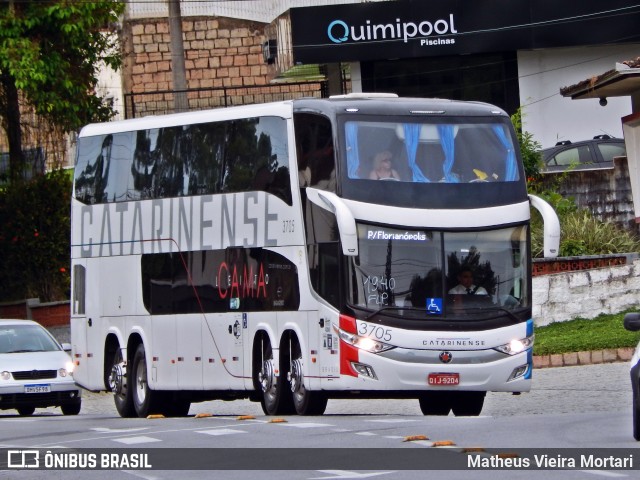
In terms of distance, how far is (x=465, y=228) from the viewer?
62.0ft

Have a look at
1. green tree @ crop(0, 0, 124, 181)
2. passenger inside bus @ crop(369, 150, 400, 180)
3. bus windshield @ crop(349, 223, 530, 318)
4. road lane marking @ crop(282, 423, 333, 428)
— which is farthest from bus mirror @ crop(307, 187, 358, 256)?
green tree @ crop(0, 0, 124, 181)

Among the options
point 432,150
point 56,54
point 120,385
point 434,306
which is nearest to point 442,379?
point 434,306

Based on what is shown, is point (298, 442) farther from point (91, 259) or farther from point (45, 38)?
point (45, 38)

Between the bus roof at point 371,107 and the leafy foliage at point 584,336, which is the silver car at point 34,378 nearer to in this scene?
the bus roof at point 371,107

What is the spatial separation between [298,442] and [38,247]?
945 inches

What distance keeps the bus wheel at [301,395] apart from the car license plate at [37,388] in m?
6.76

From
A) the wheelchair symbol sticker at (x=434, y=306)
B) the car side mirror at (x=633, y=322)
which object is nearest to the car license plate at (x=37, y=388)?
the wheelchair symbol sticker at (x=434, y=306)

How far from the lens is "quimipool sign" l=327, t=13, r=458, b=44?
134 feet

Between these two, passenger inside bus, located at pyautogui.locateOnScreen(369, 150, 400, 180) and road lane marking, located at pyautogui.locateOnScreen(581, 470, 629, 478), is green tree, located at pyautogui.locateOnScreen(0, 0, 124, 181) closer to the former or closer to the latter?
passenger inside bus, located at pyautogui.locateOnScreen(369, 150, 400, 180)

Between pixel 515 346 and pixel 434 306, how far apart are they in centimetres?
113

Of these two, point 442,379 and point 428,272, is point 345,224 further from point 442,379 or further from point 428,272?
point 442,379

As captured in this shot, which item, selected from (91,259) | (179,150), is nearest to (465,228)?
(179,150)

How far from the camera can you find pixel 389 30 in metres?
41.1

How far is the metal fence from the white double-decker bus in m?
23.6
